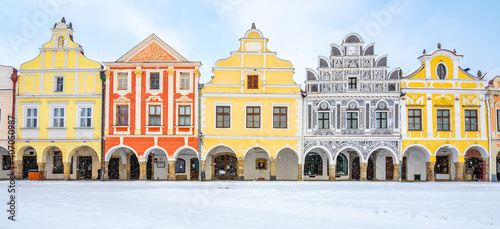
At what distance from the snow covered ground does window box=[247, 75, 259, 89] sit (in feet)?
30.3

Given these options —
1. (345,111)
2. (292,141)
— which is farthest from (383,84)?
(292,141)

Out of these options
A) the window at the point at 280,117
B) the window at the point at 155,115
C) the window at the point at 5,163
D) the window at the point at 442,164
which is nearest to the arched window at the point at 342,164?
the window at the point at 280,117

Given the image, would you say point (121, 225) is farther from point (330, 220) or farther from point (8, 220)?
point (330, 220)

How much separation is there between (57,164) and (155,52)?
10.9 m

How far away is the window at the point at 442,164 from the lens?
33438mm

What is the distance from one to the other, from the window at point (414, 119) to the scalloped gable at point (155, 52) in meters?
15.8

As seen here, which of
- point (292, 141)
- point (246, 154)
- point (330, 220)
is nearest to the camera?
point (330, 220)

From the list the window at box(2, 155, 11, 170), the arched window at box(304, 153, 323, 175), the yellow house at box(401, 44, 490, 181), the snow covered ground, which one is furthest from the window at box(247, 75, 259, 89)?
the window at box(2, 155, 11, 170)

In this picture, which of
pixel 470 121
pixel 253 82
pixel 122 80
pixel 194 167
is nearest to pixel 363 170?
pixel 470 121

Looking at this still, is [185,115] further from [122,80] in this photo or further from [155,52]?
[122,80]

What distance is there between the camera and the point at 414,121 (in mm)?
31344

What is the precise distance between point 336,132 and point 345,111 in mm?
1550

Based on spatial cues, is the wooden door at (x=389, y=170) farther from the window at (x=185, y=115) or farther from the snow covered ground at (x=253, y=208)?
the window at (x=185, y=115)

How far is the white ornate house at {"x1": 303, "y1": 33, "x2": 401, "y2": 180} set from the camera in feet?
102
